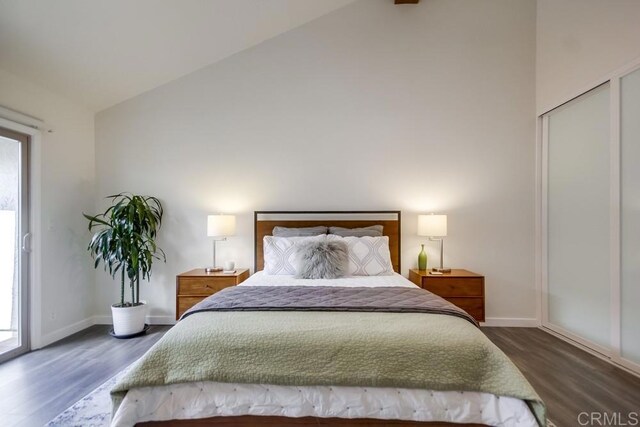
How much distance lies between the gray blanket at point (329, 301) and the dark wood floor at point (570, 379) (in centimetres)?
88

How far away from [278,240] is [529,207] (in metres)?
2.96

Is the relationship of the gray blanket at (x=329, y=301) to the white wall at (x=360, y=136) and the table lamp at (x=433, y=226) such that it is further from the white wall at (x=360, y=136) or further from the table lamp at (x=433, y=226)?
the white wall at (x=360, y=136)

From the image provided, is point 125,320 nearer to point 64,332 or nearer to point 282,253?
point 64,332

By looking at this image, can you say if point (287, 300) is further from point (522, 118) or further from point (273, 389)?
point (522, 118)

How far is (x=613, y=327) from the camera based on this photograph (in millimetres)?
2441

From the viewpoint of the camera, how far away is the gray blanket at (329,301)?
69.2 inches

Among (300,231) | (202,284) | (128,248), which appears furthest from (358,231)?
(128,248)

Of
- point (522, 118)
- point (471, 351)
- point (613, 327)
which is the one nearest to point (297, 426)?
point (471, 351)

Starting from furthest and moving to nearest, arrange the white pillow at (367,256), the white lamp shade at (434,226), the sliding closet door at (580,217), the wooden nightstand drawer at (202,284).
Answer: the white lamp shade at (434,226), the wooden nightstand drawer at (202,284), the white pillow at (367,256), the sliding closet door at (580,217)

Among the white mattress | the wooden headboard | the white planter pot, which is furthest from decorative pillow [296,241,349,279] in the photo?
the white planter pot

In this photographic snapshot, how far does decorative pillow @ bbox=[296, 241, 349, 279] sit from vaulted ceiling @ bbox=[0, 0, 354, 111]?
8.21 feet

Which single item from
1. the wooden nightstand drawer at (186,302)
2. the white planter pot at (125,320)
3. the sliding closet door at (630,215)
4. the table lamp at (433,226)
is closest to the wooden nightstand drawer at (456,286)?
the table lamp at (433,226)

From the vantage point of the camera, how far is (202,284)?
2990 millimetres

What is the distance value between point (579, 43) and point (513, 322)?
119 inches
